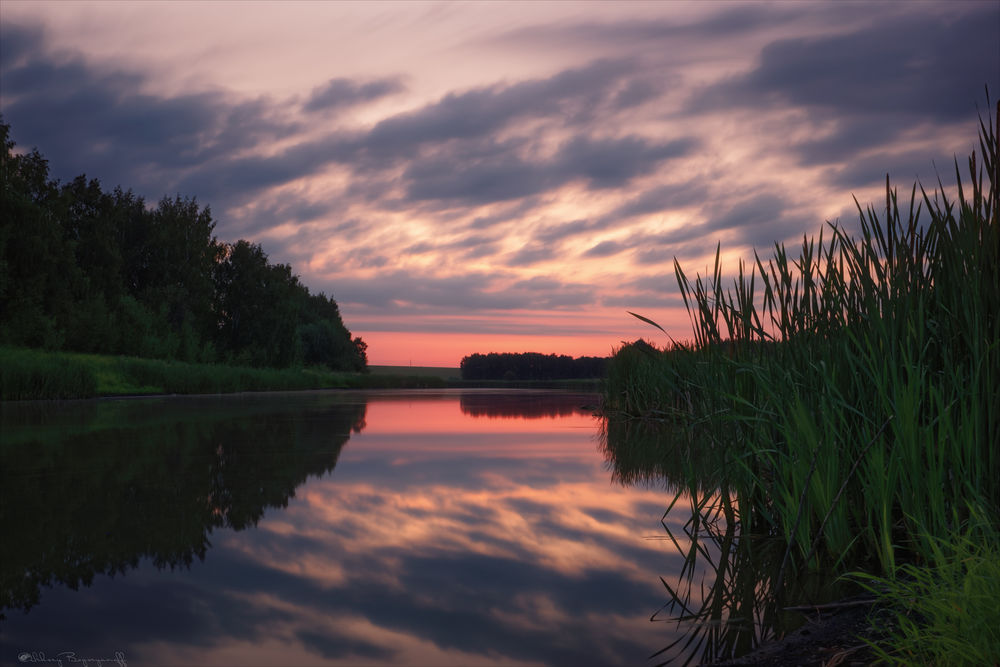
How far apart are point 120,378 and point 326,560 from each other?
23474mm

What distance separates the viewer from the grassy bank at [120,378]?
16.9 m

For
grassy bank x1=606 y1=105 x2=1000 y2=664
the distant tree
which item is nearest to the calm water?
grassy bank x1=606 y1=105 x2=1000 y2=664

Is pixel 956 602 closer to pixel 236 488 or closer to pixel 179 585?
pixel 179 585

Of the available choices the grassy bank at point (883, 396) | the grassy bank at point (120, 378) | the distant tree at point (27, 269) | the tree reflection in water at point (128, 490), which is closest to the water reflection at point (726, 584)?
the grassy bank at point (883, 396)

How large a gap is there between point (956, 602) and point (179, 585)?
2.86m

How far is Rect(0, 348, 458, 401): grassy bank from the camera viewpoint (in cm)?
1688

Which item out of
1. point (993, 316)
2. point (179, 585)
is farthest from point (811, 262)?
point (179, 585)

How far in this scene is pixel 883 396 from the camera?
2.71 m

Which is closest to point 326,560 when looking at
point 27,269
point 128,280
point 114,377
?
point 114,377

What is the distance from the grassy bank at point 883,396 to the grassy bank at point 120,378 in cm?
1819

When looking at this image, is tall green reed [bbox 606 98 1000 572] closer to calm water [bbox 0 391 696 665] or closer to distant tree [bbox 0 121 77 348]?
calm water [bbox 0 391 696 665]

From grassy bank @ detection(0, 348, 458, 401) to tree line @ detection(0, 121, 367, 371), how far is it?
605 cm

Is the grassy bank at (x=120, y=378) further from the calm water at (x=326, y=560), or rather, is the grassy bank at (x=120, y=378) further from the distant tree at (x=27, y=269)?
the calm water at (x=326, y=560)

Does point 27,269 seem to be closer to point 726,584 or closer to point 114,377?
point 114,377
